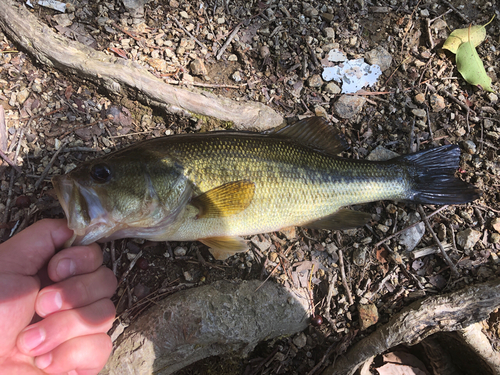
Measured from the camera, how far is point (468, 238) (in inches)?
115

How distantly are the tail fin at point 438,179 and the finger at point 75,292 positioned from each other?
278 cm

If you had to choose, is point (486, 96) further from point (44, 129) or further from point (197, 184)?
point (44, 129)

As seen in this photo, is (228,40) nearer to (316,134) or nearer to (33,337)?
(316,134)

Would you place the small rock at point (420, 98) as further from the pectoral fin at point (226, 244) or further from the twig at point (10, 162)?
the twig at point (10, 162)

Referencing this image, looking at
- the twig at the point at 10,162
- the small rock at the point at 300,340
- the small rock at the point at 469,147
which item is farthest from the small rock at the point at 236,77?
the small rock at the point at 300,340

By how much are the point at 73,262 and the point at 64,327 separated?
444mm

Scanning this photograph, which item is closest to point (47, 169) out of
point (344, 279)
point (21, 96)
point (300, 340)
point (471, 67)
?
point (21, 96)

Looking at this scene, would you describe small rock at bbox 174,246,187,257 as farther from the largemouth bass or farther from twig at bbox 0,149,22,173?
twig at bbox 0,149,22,173

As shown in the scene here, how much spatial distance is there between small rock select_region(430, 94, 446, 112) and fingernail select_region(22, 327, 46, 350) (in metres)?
4.08

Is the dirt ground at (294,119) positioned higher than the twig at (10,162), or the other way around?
the dirt ground at (294,119)

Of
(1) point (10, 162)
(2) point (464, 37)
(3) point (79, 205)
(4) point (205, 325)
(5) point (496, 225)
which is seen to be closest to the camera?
(3) point (79, 205)

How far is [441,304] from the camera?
2.64m

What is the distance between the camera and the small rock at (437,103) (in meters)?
3.25

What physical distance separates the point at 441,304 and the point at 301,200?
5.17 feet
